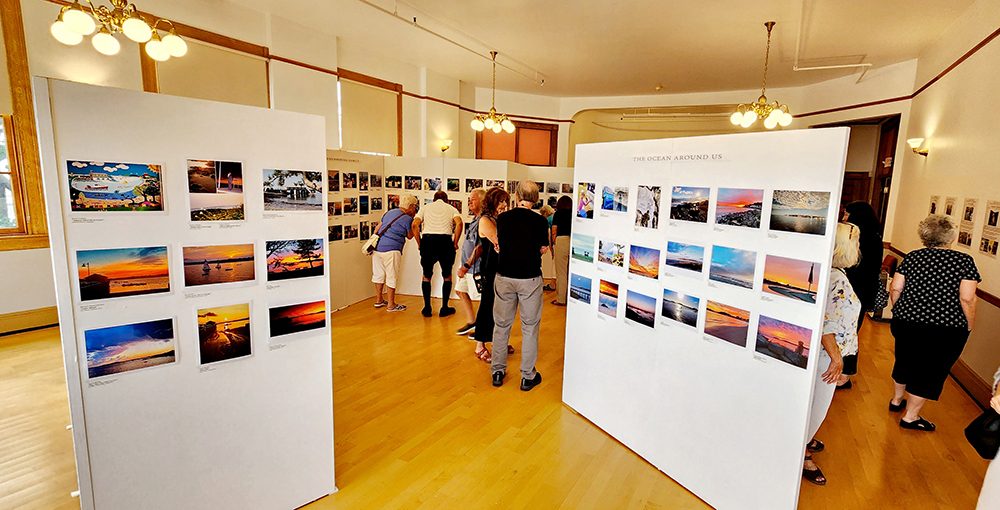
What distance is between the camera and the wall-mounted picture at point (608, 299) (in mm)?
3363

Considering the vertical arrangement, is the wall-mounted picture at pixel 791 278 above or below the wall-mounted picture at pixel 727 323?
above

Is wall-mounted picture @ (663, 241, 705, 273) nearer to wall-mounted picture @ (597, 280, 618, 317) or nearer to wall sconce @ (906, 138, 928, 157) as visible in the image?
wall-mounted picture @ (597, 280, 618, 317)

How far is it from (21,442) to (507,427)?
343 cm

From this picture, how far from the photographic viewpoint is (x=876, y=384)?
15.0 feet

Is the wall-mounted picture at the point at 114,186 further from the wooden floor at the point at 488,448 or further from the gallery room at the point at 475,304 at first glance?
the wooden floor at the point at 488,448

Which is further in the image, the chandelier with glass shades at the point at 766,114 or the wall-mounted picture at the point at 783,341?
the chandelier with glass shades at the point at 766,114

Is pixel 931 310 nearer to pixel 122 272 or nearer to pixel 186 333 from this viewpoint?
pixel 186 333

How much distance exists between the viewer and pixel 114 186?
6.35 ft

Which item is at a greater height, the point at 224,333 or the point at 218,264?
the point at 218,264

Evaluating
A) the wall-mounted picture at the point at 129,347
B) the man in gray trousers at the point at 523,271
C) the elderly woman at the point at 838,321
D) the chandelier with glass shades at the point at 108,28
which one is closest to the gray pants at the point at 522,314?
the man in gray trousers at the point at 523,271

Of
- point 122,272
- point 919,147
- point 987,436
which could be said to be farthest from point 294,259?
point 919,147

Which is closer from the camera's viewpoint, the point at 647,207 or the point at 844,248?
the point at 844,248

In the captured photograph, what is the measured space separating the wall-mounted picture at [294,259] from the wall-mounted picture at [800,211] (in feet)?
7.83

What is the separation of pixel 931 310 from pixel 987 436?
176 centimetres
